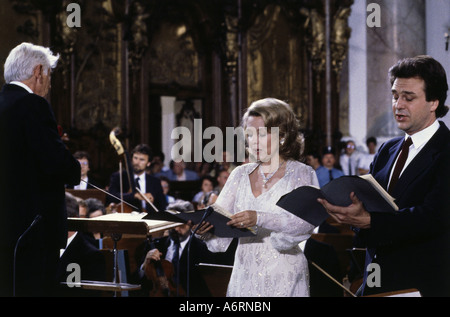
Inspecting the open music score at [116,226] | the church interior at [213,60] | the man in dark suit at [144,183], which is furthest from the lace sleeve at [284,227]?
the church interior at [213,60]

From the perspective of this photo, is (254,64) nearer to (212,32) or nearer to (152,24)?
(212,32)

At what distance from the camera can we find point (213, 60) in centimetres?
1120

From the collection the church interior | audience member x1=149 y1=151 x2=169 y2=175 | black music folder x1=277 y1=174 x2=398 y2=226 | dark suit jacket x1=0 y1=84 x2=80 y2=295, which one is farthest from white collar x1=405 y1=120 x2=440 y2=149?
audience member x1=149 y1=151 x2=169 y2=175

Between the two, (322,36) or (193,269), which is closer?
(193,269)

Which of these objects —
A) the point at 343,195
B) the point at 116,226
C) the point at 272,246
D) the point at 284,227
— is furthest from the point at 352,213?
the point at 116,226

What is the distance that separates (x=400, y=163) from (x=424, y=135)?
14cm

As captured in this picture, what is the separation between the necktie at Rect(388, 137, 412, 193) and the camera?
2.52 meters

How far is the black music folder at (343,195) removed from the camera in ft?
7.50

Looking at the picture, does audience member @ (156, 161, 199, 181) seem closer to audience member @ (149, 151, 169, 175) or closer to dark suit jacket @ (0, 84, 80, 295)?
audience member @ (149, 151, 169, 175)

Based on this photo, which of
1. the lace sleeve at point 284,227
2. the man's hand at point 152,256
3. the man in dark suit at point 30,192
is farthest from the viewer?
the man's hand at point 152,256

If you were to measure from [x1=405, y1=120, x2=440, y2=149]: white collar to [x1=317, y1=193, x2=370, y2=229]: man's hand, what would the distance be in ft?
1.17

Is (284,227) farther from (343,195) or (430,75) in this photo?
(430,75)

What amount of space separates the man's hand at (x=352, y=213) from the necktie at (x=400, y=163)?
0.66 feet

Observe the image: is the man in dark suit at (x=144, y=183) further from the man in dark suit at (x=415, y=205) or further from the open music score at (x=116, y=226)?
the man in dark suit at (x=415, y=205)
